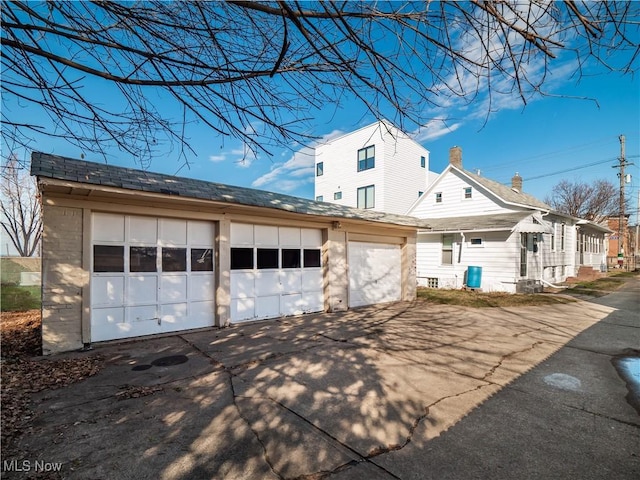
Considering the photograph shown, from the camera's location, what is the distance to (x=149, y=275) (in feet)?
23.3

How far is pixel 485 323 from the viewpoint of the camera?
8859mm

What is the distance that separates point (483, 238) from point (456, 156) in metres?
5.52

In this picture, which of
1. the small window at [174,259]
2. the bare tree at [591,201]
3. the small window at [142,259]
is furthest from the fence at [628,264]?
the small window at [142,259]

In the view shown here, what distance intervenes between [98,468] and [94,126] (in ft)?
11.2

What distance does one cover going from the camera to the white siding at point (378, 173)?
21.4 metres

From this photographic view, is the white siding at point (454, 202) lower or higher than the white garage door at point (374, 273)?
higher

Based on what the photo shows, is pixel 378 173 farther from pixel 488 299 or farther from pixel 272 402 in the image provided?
pixel 272 402

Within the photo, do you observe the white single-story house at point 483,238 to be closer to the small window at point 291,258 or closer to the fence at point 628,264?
the small window at point 291,258

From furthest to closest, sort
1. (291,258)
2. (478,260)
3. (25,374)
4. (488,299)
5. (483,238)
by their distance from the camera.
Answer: (478,260) → (483,238) → (488,299) → (291,258) → (25,374)

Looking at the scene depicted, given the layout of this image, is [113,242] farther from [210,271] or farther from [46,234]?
[210,271]

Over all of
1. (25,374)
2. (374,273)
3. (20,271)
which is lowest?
(25,374)

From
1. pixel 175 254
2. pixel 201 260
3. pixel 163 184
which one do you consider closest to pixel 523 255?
pixel 201 260

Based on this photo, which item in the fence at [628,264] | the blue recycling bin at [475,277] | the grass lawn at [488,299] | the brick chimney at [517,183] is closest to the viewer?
the grass lawn at [488,299]

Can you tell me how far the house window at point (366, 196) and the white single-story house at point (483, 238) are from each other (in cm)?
368
